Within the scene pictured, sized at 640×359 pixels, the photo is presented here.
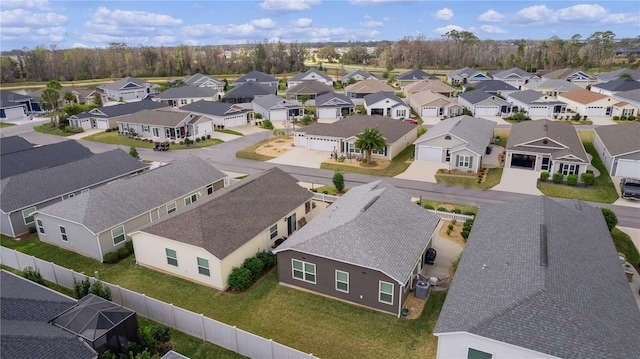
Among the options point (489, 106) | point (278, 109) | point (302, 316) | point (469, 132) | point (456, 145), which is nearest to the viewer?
point (302, 316)

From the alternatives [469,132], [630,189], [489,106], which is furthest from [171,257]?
[489,106]

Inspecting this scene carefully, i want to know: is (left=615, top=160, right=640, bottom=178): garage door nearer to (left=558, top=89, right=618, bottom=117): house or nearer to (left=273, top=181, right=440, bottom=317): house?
(left=273, top=181, right=440, bottom=317): house

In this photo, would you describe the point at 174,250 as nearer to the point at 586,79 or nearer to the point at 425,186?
the point at 425,186

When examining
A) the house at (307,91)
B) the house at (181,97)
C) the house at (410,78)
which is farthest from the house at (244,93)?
the house at (410,78)

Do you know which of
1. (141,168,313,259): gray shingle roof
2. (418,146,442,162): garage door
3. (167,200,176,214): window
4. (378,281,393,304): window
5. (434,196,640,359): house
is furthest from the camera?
(418,146,442,162): garage door

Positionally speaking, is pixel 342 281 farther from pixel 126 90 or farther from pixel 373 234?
pixel 126 90

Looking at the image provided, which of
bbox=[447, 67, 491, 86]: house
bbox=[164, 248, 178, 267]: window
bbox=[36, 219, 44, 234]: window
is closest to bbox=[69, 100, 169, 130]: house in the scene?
bbox=[36, 219, 44, 234]: window

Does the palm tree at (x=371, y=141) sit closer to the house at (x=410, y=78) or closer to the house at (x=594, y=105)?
the house at (x=594, y=105)
